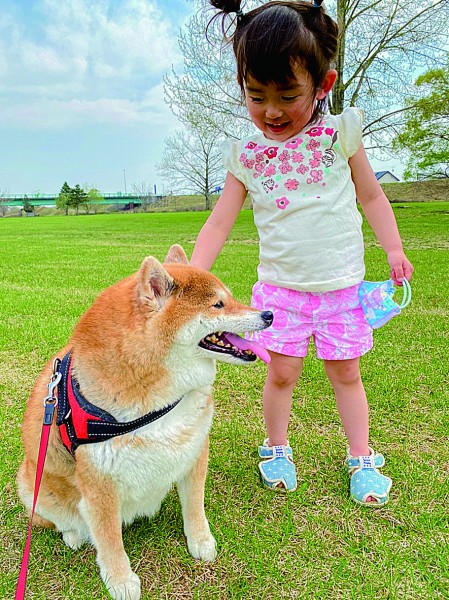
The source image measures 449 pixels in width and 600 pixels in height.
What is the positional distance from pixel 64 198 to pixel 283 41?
6208 cm

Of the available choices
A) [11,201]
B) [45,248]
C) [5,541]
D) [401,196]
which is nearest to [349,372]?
[5,541]

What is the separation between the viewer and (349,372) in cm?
235

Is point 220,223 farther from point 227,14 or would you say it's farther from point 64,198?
point 64,198

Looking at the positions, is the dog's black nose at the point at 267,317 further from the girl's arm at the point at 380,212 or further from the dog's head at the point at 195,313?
the girl's arm at the point at 380,212

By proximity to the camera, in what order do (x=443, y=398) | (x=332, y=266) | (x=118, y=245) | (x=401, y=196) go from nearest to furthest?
(x=332, y=266)
(x=443, y=398)
(x=118, y=245)
(x=401, y=196)

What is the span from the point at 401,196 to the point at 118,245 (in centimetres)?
2927

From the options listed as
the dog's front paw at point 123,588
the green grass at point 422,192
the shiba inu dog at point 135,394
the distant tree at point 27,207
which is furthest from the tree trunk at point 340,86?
the distant tree at point 27,207

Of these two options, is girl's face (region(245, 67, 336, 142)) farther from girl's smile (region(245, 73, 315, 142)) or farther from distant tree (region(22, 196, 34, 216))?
distant tree (region(22, 196, 34, 216))

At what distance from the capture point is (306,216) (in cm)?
217

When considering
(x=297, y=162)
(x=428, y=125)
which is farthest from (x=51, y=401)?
(x=428, y=125)

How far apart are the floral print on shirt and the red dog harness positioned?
1081 millimetres

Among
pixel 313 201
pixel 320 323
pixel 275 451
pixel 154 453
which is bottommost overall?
pixel 275 451

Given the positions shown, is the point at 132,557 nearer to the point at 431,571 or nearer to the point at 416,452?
the point at 431,571

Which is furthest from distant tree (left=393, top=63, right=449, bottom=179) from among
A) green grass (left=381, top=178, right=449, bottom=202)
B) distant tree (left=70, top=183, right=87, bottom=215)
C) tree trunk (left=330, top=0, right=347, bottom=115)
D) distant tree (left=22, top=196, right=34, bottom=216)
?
distant tree (left=22, top=196, right=34, bottom=216)
